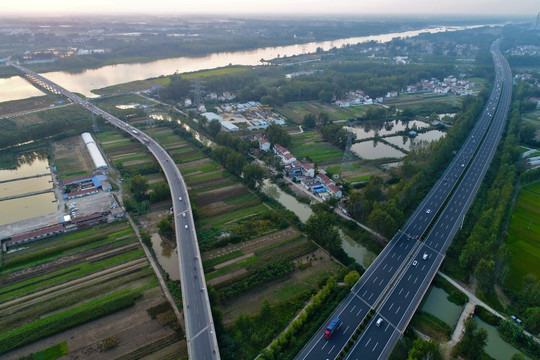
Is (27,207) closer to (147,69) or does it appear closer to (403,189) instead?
(403,189)

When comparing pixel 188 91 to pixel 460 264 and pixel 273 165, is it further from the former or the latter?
pixel 460 264

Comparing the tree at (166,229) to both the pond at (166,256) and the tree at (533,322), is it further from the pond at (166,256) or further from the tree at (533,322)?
the tree at (533,322)

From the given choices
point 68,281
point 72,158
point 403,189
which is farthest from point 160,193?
point 403,189

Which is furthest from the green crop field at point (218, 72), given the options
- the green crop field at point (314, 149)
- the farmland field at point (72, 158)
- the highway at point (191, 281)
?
the highway at point (191, 281)

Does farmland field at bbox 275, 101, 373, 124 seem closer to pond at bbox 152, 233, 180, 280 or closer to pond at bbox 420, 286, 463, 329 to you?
pond at bbox 152, 233, 180, 280

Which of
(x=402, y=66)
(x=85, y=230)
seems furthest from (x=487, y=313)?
(x=402, y=66)

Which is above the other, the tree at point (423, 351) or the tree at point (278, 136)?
the tree at point (278, 136)

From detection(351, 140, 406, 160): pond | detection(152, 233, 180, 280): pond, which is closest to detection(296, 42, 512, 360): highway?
detection(351, 140, 406, 160): pond
